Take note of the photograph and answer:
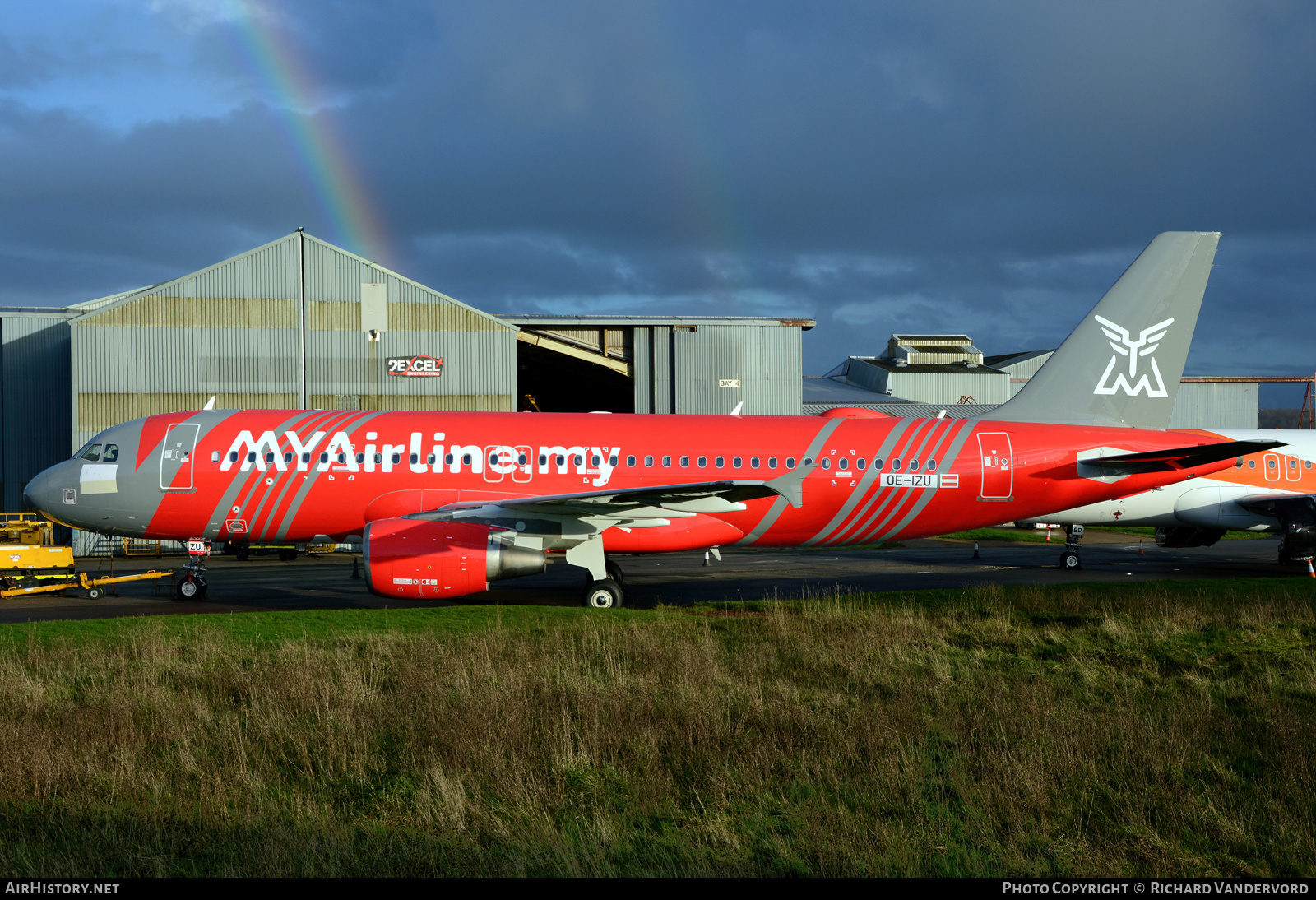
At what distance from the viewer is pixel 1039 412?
2067cm

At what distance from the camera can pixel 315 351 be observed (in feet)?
113

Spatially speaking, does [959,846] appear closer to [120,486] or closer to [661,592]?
[661,592]

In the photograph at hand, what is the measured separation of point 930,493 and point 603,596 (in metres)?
7.53

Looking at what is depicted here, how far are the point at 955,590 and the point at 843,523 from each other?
2662 mm

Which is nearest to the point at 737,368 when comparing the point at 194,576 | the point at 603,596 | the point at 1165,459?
the point at 1165,459

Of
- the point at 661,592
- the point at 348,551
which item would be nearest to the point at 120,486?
the point at 661,592

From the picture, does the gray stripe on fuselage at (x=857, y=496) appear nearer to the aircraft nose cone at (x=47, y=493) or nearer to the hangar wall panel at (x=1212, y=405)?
the aircraft nose cone at (x=47, y=493)

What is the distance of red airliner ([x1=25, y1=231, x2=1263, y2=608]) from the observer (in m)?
18.4

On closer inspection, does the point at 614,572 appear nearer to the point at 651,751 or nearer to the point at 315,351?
the point at 651,751

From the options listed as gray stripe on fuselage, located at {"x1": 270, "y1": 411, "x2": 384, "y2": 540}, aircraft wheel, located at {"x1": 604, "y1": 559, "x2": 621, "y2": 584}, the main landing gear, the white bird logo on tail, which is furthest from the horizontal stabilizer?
gray stripe on fuselage, located at {"x1": 270, "y1": 411, "x2": 384, "y2": 540}

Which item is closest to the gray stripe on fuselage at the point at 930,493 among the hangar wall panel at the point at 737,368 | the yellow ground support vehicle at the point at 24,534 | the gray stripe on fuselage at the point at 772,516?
the gray stripe on fuselage at the point at 772,516

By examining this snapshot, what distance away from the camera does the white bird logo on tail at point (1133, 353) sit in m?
20.3

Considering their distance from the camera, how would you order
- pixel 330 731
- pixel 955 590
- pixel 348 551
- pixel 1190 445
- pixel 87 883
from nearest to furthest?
pixel 87 883, pixel 330 731, pixel 955 590, pixel 1190 445, pixel 348 551

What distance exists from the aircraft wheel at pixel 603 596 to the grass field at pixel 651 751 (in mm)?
2957
